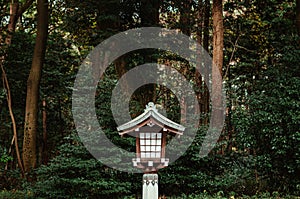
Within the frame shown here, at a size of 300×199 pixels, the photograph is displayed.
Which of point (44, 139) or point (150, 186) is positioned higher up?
point (44, 139)

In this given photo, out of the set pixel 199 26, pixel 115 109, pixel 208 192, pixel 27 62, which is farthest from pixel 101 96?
pixel 199 26

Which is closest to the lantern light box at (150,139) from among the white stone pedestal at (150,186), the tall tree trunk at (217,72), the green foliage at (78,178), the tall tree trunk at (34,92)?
the white stone pedestal at (150,186)

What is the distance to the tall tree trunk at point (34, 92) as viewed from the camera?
1107 cm

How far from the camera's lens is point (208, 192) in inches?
365

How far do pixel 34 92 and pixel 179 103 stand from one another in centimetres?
551

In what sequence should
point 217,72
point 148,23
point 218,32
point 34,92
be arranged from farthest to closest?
point 34,92, point 148,23, point 218,32, point 217,72

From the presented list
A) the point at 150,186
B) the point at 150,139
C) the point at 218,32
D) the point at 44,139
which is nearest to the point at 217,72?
the point at 218,32

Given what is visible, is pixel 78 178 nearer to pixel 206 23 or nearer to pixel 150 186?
pixel 150 186

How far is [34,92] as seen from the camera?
11.3m

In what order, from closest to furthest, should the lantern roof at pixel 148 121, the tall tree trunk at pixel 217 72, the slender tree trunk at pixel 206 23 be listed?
1. the lantern roof at pixel 148 121
2. the tall tree trunk at pixel 217 72
3. the slender tree trunk at pixel 206 23

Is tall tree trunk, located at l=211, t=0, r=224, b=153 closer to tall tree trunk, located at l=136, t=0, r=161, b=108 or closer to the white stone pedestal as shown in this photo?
tall tree trunk, located at l=136, t=0, r=161, b=108

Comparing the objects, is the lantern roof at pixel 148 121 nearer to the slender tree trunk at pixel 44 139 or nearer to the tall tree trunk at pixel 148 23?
the tall tree trunk at pixel 148 23

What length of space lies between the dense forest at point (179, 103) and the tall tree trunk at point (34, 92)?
1.1 inches

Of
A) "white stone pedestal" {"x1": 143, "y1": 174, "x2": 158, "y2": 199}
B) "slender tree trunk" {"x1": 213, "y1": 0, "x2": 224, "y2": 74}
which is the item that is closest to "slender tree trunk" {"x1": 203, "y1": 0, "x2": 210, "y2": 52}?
"slender tree trunk" {"x1": 213, "y1": 0, "x2": 224, "y2": 74}
